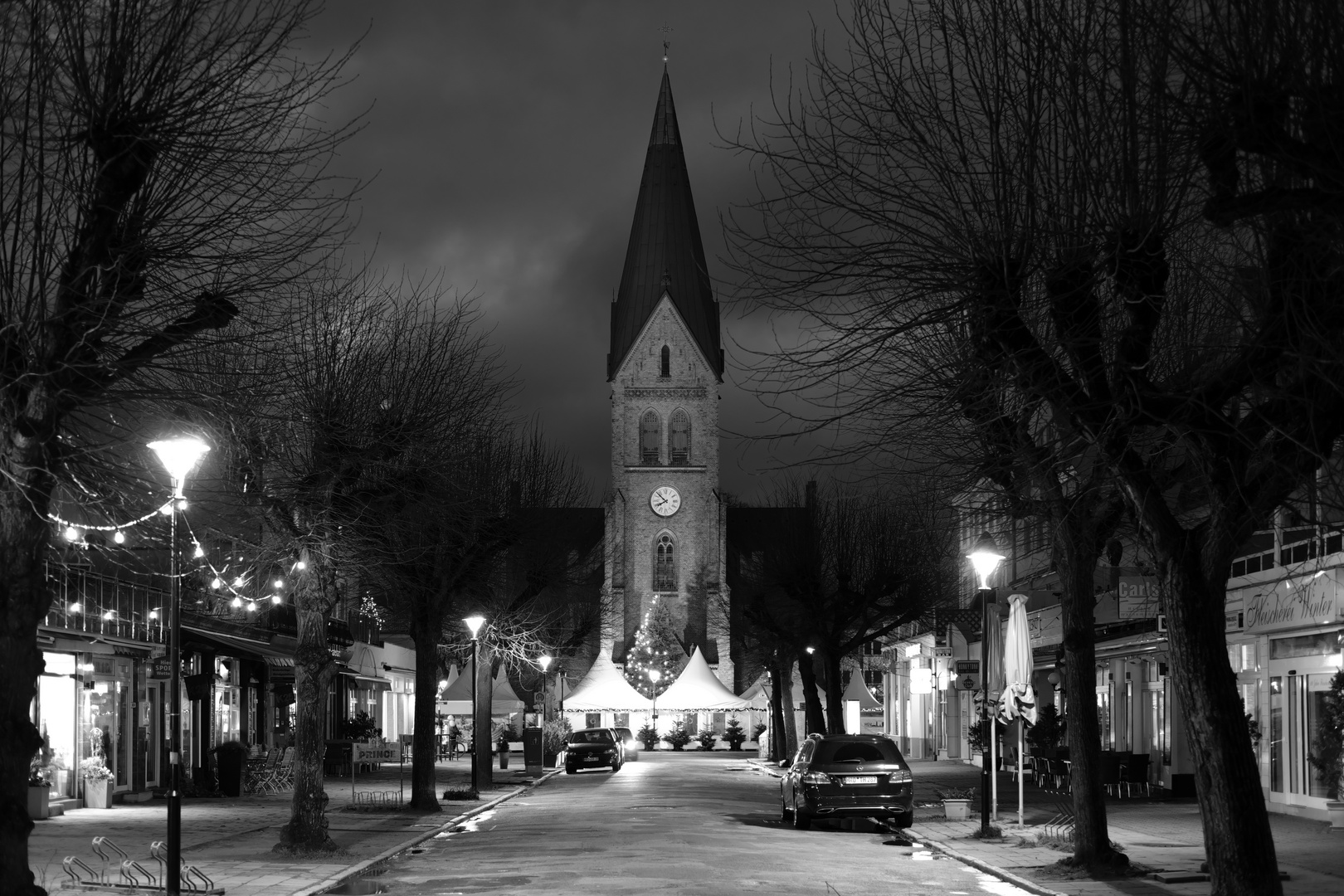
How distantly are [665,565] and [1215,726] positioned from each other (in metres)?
84.0

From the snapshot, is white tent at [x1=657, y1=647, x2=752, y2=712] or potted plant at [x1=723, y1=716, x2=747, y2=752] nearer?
white tent at [x1=657, y1=647, x2=752, y2=712]

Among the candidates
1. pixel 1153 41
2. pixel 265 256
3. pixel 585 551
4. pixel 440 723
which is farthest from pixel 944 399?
pixel 585 551

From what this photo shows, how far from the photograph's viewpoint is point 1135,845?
Result: 22.2 m

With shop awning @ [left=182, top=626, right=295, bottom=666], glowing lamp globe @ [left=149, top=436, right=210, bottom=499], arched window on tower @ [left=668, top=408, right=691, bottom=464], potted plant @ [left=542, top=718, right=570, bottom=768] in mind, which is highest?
arched window on tower @ [left=668, top=408, right=691, bottom=464]

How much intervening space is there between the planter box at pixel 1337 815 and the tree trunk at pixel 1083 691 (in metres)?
6.44

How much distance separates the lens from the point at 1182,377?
13352 millimetres

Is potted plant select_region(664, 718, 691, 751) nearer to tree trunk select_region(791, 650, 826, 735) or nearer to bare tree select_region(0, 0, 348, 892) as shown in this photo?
tree trunk select_region(791, 650, 826, 735)

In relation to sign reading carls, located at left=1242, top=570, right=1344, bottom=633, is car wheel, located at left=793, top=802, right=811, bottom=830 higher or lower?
lower

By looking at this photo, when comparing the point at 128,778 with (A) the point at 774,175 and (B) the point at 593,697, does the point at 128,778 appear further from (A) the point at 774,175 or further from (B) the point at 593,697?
(B) the point at 593,697

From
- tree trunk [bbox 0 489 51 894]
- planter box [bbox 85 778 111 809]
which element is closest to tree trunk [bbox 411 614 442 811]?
planter box [bbox 85 778 111 809]

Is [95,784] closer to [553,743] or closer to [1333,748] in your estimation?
[1333,748]

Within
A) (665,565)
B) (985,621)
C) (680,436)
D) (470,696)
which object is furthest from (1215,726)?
(680,436)

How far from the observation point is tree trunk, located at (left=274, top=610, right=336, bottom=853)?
22.0m

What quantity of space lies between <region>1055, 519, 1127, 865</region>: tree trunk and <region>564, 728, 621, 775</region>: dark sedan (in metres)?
33.3
